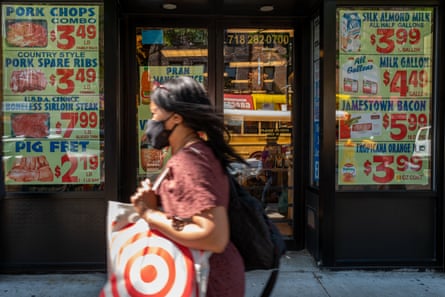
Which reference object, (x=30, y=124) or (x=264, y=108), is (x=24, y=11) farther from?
(x=264, y=108)

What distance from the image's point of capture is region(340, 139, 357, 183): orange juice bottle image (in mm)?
4730

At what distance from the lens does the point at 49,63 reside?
15.1ft

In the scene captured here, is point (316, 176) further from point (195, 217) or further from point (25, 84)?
point (195, 217)

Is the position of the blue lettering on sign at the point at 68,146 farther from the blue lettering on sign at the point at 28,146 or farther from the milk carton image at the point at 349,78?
the milk carton image at the point at 349,78

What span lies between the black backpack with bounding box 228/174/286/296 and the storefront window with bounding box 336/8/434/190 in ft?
10.5

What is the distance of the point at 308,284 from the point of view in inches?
170

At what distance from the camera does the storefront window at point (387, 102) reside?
4699 millimetres

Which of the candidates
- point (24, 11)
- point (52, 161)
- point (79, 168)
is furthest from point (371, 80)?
point (24, 11)

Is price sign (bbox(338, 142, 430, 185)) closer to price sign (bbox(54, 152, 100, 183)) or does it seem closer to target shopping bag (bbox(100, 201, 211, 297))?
price sign (bbox(54, 152, 100, 183))

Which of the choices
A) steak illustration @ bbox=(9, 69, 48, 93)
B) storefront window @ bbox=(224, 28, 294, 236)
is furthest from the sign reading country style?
storefront window @ bbox=(224, 28, 294, 236)

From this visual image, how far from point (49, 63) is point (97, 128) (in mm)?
839

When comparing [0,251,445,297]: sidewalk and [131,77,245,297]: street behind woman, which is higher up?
[131,77,245,297]: street behind woman

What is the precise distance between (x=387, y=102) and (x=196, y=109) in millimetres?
3670

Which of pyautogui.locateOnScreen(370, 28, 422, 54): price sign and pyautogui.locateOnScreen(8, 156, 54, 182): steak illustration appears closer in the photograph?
pyautogui.locateOnScreen(8, 156, 54, 182): steak illustration
